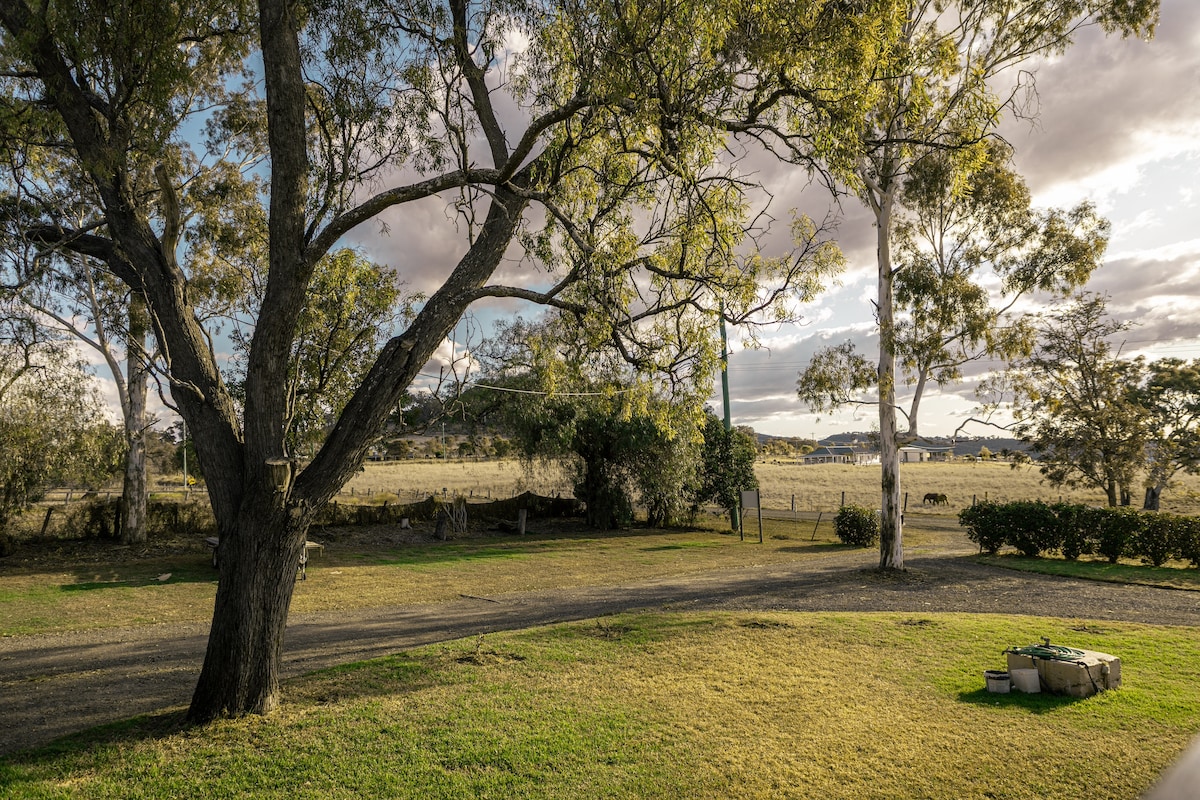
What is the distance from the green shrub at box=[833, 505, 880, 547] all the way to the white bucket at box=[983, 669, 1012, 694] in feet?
51.9

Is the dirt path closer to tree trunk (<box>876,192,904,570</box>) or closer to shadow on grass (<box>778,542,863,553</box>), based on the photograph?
tree trunk (<box>876,192,904,570</box>)

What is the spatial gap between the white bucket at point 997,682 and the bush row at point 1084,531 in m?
12.2

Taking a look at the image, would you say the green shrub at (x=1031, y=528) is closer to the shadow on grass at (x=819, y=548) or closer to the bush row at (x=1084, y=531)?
the bush row at (x=1084, y=531)

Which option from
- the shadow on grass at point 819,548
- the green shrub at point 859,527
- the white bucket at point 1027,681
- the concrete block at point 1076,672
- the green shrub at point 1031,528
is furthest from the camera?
the green shrub at point 859,527

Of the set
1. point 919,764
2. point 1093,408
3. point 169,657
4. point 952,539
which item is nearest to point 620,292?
point 919,764

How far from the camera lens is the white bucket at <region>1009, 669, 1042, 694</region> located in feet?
24.2

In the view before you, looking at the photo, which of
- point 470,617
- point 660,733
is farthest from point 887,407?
point 660,733

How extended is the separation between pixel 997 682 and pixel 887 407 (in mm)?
9602

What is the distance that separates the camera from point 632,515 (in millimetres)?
28641

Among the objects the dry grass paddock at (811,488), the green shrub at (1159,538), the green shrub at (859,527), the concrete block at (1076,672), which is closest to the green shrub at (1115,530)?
the green shrub at (1159,538)

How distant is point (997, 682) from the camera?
7.45 m

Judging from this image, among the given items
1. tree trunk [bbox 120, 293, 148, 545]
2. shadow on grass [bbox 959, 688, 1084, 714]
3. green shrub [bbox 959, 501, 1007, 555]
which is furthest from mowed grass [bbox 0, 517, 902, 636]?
shadow on grass [bbox 959, 688, 1084, 714]

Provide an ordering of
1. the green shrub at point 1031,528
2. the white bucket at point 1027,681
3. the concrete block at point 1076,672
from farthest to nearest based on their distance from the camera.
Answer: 1. the green shrub at point 1031,528
2. the white bucket at point 1027,681
3. the concrete block at point 1076,672

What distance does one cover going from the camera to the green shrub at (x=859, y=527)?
22750 millimetres
